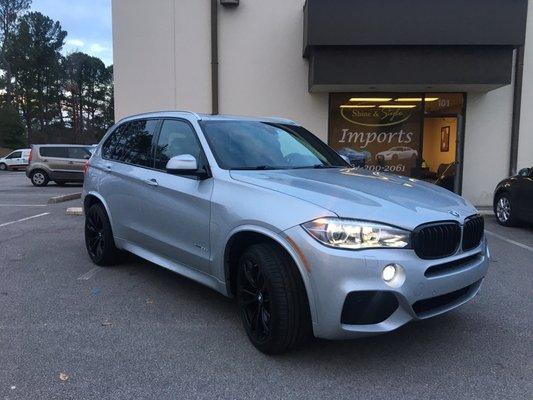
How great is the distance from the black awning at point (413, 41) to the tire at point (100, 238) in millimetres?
6366

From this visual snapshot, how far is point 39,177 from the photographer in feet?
66.1

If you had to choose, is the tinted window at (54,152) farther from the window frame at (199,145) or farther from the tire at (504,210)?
the window frame at (199,145)

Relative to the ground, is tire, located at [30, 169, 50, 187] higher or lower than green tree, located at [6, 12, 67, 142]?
lower

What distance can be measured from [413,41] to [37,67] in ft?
213

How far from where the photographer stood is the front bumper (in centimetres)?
300

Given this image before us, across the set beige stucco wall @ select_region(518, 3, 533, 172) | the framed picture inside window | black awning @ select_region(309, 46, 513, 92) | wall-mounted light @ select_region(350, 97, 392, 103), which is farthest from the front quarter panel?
beige stucco wall @ select_region(518, 3, 533, 172)

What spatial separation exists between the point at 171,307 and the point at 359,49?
787cm

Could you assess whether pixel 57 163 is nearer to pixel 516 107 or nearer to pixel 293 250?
pixel 516 107

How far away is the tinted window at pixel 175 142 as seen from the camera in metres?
4.43

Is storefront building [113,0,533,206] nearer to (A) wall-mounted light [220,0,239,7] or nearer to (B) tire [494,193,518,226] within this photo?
(A) wall-mounted light [220,0,239,7]

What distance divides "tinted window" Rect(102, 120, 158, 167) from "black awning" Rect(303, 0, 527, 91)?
5.81 meters

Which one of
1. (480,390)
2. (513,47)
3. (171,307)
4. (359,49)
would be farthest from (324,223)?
(513,47)

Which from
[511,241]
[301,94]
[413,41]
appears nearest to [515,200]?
[511,241]

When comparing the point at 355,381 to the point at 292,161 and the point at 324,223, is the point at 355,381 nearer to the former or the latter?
the point at 324,223
